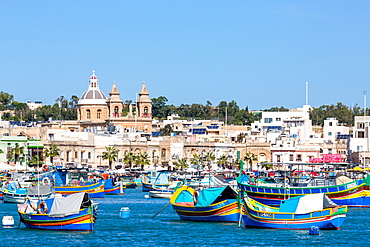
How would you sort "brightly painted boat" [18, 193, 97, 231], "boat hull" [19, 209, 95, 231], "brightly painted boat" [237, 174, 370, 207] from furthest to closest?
"brightly painted boat" [237, 174, 370, 207] → "boat hull" [19, 209, 95, 231] → "brightly painted boat" [18, 193, 97, 231]

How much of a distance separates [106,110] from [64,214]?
107466 millimetres

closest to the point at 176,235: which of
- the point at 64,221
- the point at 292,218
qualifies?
the point at 64,221

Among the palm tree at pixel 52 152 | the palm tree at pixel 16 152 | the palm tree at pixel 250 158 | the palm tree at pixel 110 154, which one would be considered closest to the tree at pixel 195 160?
the palm tree at pixel 250 158

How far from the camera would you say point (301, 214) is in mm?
58312

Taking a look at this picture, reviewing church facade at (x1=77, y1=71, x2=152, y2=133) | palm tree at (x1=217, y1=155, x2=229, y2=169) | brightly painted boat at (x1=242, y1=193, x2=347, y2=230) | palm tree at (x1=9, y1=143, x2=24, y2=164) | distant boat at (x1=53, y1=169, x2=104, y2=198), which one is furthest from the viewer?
church facade at (x1=77, y1=71, x2=152, y2=133)

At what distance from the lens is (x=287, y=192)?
69.1m

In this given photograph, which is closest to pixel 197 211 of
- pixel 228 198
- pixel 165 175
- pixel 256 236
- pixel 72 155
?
pixel 228 198

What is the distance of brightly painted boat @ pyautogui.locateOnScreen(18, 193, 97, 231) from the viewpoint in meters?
57.2

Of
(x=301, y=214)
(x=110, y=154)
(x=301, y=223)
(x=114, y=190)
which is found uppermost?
(x=110, y=154)

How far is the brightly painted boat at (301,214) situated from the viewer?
191ft

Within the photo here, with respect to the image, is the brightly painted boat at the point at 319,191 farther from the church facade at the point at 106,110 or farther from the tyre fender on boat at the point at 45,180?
the church facade at the point at 106,110

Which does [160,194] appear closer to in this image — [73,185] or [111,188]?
[111,188]

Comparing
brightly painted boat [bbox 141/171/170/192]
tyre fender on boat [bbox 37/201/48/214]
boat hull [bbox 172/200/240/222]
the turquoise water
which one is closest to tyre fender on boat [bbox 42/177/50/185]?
brightly painted boat [bbox 141/171/170/192]

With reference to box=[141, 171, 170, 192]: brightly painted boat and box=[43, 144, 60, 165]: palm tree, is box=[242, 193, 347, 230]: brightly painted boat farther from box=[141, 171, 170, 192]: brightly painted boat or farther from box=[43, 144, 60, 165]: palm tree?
box=[43, 144, 60, 165]: palm tree
